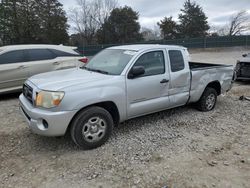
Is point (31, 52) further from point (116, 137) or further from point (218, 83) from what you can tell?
point (218, 83)

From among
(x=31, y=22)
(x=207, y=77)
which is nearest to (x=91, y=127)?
(x=207, y=77)

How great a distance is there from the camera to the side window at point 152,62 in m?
4.17

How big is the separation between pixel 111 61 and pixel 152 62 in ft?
2.52

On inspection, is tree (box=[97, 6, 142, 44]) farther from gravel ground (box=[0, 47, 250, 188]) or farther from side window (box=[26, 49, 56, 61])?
gravel ground (box=[0, 47, 250, 188])

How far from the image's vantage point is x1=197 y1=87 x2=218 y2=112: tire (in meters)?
5.32

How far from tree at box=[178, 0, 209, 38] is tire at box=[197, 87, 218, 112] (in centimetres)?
4006

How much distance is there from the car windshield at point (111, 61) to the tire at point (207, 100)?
2167mm

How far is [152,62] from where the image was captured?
432 centimetres

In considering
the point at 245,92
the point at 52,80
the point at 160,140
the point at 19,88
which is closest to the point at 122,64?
the point at 52,80

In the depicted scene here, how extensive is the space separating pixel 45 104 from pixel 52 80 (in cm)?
49

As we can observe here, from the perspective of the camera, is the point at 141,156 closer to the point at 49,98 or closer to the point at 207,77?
the point at 49,98

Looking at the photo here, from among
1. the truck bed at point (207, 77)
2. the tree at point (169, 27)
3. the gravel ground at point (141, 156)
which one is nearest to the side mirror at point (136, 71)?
the gravel ground at point (141, 156)

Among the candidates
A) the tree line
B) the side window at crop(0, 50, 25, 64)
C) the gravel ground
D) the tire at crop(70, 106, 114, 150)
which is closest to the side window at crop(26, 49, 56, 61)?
the side window at crop(0, 50, 25, 64)

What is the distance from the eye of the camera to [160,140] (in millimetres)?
3990
